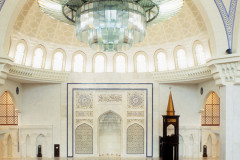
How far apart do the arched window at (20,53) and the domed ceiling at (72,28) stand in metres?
0.44

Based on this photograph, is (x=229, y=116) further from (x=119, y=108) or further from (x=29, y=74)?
(x=29, y=74)

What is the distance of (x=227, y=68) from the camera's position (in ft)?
22.4

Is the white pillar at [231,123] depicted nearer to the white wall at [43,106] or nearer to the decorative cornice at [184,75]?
the decorative cornice at [184,75]

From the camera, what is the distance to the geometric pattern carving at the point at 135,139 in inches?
415

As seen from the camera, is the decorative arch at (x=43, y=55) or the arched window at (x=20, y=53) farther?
the decorative arch at (x=43, y=55)

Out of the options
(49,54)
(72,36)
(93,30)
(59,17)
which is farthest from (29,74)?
(93,30)

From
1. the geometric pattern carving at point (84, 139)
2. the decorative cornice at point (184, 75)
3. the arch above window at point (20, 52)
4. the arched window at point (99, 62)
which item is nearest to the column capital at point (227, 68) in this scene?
the decorative cornice at point (184, 75)

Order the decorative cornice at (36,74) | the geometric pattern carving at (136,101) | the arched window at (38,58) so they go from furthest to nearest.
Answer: the geometric pattern carving at (136,101) → the arched window at (38,58) → the decorative cornice at (36,74)

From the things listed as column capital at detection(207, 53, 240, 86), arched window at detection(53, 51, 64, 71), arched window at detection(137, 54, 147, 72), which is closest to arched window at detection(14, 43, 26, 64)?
arched window at detection(53, 51, 64, 71)

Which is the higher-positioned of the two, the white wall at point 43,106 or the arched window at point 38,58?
the arched window at point 38,58

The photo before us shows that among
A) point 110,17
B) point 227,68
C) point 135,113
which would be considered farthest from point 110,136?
point 110,17

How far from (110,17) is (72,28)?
5.72 m

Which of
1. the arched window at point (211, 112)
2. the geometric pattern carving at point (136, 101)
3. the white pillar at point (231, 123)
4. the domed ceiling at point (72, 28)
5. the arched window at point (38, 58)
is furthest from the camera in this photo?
the arched window at point (211, 112)

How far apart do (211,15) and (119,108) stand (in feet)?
16.1
